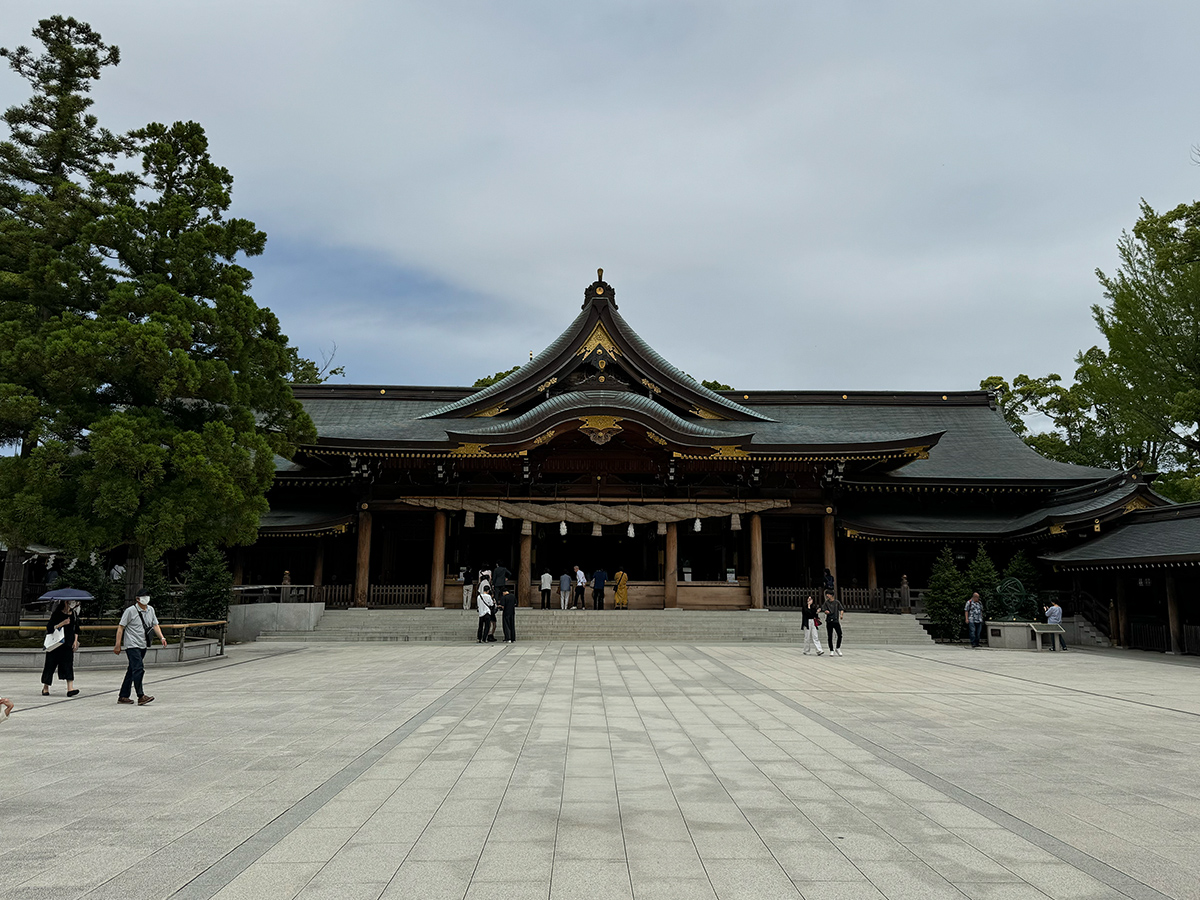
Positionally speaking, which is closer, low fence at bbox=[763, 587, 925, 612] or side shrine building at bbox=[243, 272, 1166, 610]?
side shrine building at bbox=[243, 272, 1166, 610]

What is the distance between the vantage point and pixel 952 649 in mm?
20828

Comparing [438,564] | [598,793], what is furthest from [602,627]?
[598,793]

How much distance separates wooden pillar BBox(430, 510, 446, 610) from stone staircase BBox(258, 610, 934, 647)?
1.30 metres

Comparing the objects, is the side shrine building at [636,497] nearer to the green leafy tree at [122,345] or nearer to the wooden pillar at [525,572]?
the wooden pillar at [525,572]

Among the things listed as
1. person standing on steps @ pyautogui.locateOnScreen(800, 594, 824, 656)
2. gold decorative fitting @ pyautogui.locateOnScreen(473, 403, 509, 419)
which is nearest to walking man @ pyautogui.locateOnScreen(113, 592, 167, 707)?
person standing on steps @ pyautogui.locateOnScreen(800, 594, 824, 656)

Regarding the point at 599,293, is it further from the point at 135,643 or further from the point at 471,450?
the point at 135,643

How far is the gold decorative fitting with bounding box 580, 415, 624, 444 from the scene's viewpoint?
24484 millimetres

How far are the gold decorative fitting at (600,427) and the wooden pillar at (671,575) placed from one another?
12.4 ft

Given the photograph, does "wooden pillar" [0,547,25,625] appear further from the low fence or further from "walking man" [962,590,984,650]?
"walking man" [962,590,984,650]

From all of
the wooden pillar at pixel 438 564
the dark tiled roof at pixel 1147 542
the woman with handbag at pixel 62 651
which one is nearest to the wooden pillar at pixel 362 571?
the wooden pillar at pixel 438 564

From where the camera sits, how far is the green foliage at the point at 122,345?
1520 centimetres

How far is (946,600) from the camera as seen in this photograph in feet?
75.7

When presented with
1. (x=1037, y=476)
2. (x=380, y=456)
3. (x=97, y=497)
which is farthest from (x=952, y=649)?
(x=97, y=497)

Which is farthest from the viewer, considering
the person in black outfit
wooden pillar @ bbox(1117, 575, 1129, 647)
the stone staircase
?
the stone staircase
